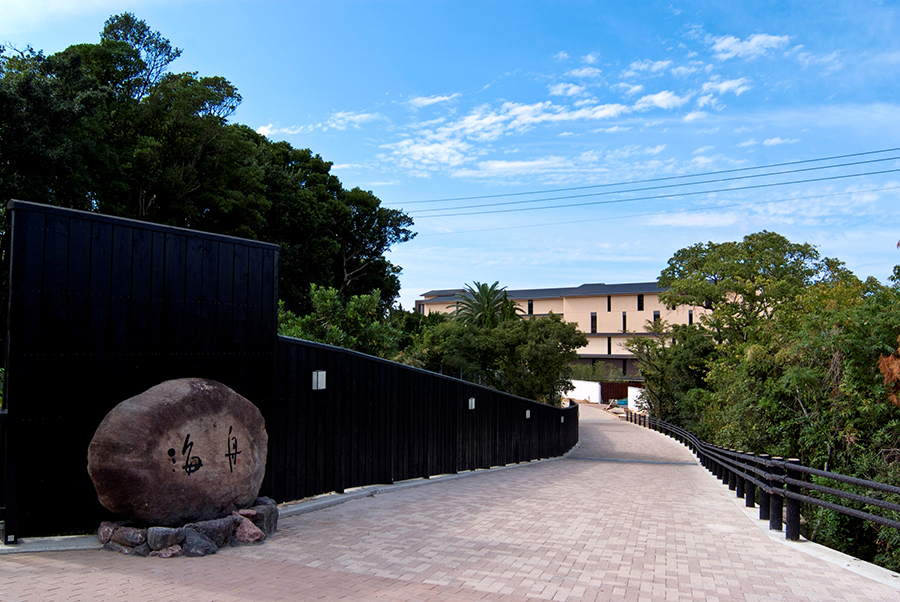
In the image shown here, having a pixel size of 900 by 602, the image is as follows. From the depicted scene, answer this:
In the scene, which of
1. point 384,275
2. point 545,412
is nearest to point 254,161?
point 384,275

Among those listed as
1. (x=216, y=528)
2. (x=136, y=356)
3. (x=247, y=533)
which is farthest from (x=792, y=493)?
(x=136, y=356)

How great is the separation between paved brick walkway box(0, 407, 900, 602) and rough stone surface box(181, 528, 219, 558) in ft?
0.49

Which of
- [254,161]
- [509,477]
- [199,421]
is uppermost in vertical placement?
[254,161]

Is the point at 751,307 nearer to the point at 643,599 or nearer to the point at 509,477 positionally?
the point at 509,477

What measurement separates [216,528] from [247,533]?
1.17 feet

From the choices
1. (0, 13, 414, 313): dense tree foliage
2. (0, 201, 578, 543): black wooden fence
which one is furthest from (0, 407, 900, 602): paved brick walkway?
(0, 13, 414, 313): dense tree foliage

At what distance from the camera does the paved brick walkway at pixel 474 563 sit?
4.99 m

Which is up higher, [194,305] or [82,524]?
[194,305]

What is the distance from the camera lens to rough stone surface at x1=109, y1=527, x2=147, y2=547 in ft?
19.0

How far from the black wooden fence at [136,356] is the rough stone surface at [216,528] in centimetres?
109

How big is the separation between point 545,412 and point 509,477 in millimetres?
8165

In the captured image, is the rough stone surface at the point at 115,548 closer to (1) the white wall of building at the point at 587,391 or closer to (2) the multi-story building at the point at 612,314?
(1) the white wall of building at the point at 587,391

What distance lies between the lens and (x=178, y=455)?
6.00 meters

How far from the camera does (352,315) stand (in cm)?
1741
